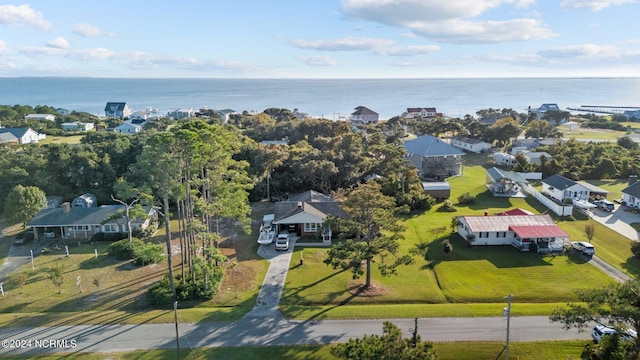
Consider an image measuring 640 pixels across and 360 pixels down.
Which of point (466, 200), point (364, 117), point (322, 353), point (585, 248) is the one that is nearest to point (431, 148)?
point (466, 200)

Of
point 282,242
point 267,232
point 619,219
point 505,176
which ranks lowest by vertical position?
point 282,242

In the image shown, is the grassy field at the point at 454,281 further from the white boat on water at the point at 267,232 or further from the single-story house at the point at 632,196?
the single-story house at the point at 632,196

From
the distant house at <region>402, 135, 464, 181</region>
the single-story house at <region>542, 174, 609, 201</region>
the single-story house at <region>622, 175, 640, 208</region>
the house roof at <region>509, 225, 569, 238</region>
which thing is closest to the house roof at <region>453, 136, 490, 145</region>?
the distant house at <region>402, 135, 464, 181</region>

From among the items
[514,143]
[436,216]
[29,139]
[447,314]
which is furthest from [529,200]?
[29,139]

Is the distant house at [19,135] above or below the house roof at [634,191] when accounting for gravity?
above

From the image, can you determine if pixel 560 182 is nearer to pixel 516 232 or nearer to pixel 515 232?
pixel 515 232

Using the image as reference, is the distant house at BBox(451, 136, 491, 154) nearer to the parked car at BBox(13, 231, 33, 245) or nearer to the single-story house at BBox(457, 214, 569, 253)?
the single-story house at BBox(457, 214, 569, 253)

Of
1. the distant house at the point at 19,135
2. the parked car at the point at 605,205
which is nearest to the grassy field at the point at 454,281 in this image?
the parked car at the point at 605,205
